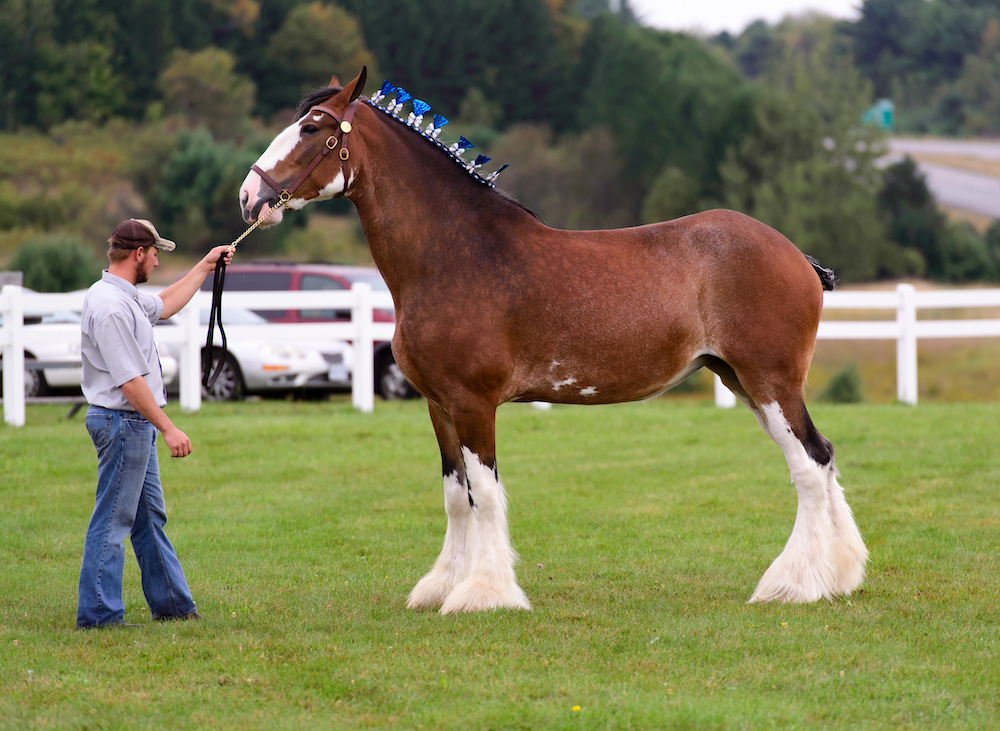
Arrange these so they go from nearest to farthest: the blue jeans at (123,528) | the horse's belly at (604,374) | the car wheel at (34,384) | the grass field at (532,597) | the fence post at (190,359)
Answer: the grass field at (532,597), the blue jeans at (123,528), the horse's belly at (604,374), the fence post at (190,359), the car wheel at (34,384)

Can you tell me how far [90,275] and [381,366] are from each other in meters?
10.5

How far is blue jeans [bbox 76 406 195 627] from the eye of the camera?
16.5ft

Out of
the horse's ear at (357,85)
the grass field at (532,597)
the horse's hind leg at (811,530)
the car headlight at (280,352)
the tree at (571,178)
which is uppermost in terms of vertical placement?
the tree at (571,178)

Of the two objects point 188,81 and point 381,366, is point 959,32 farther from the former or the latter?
point 381,366

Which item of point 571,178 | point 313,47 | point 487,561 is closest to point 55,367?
point 487,561

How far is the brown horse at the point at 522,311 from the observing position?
539 centimetres

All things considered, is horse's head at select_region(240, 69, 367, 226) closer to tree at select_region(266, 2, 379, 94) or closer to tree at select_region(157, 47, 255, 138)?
tree at select_region(157, 47, 255, 138)

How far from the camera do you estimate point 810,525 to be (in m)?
5.65

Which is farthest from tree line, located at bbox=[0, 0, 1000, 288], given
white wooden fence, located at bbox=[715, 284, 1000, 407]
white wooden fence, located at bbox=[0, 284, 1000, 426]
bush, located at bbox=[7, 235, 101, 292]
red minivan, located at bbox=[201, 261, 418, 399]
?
white wooden fence, located at bbox=[0, 284, 1000, 426]

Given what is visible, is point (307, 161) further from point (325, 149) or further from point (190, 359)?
point (190, 359)

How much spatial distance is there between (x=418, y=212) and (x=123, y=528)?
7.00 feet

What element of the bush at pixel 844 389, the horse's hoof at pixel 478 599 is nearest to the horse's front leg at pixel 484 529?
the horse's hoof at pixel 478 599

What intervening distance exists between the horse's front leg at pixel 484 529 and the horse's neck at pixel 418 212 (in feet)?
2.67

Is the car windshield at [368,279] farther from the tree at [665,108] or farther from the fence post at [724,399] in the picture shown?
the tree at [665,108]
